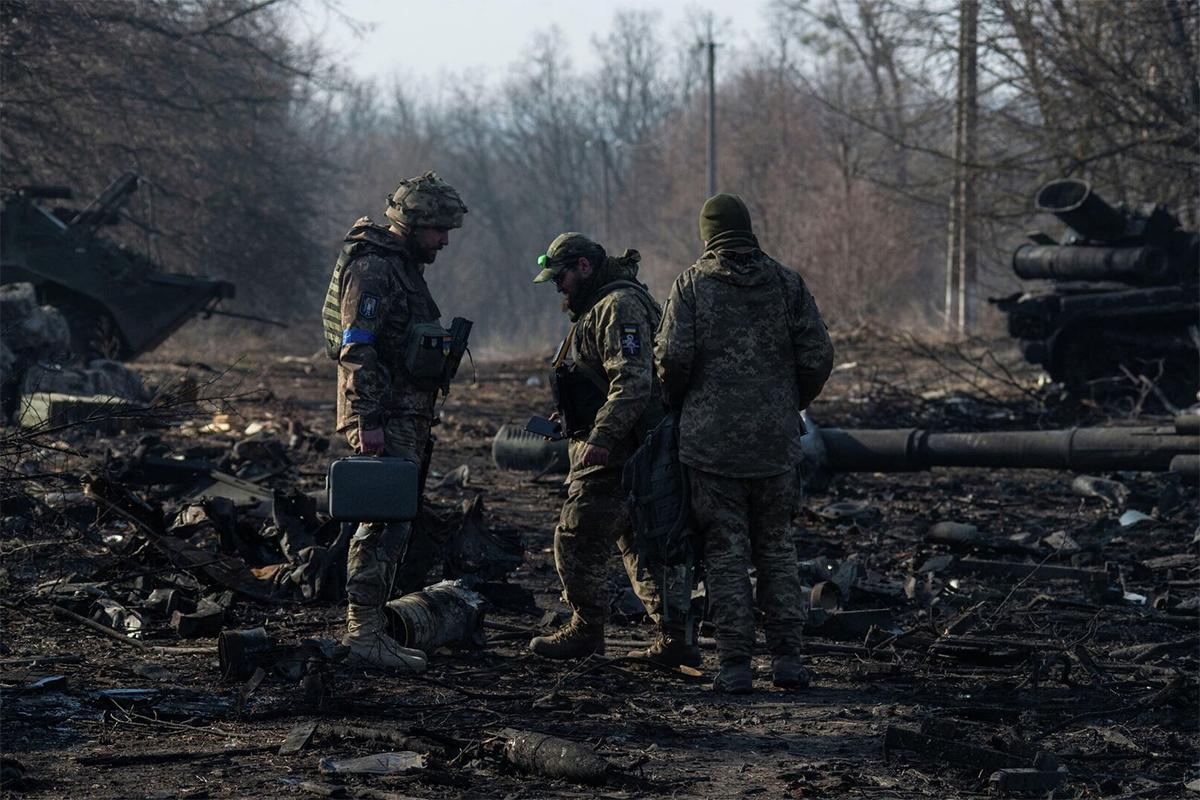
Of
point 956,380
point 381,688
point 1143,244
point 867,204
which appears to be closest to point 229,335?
point 867,204

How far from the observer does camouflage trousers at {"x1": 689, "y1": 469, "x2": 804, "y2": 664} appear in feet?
19.4

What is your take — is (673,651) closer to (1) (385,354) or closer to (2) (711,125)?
(1) (385,354)

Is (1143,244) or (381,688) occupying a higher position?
(1143,244)

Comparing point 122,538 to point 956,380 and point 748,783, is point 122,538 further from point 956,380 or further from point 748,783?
point 956,380

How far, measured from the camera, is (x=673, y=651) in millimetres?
6242

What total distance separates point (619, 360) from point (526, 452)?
6693 mm

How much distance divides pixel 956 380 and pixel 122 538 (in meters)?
14.6

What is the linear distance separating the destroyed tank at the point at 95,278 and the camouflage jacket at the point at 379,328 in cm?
1579

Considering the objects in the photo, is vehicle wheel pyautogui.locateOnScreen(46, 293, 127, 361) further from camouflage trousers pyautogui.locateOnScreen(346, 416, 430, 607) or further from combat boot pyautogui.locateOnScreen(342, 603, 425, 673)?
combat boot pyautogui.locateOnScreen(342, 603, 425, 673)

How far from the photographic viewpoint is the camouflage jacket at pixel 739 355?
234 inches

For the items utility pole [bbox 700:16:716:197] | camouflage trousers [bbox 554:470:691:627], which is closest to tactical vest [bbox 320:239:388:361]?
camouflage trousers [bbox 554:470:691:627]

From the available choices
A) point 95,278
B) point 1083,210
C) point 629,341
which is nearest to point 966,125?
point 1083,210

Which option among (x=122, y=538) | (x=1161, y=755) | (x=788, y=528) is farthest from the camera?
(x=122, y=538)

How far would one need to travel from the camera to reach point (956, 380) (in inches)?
829
